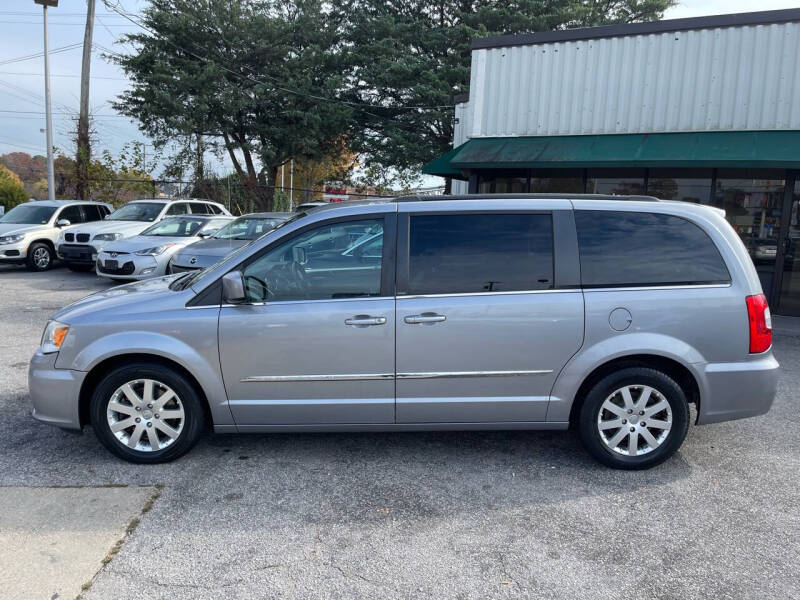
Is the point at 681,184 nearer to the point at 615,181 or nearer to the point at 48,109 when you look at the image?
the point at 615,181

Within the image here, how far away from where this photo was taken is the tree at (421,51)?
25.5 meters

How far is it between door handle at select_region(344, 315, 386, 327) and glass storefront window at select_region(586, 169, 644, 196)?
30.6ft

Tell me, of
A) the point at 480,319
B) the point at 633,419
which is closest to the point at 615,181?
the point at 633,419

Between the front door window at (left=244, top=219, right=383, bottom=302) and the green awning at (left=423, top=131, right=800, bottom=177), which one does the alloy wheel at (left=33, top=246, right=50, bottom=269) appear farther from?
the front door window at (left=244, top=219, right=383, bottom=302)

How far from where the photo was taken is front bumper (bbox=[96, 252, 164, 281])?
11750mm

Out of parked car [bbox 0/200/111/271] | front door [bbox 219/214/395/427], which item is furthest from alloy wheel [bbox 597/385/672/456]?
parked car [bbox 0/200/111/271]

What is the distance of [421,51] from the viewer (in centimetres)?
2742

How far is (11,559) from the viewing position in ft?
10.0

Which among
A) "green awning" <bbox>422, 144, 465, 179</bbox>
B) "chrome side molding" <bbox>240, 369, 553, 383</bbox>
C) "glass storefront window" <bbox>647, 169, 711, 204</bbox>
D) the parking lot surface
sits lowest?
the parking lot surface

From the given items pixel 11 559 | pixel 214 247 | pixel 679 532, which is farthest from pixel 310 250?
pixel 214 247

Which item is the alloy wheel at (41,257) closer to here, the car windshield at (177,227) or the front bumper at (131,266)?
the car windshield at (177,227)

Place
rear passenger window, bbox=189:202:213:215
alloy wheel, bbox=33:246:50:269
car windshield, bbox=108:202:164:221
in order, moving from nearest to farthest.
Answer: alloy wheel, bbox=33:246:50:269, car windshield, bbox=108:202:164:221, rear passenger window, bbox=189:202:213:215

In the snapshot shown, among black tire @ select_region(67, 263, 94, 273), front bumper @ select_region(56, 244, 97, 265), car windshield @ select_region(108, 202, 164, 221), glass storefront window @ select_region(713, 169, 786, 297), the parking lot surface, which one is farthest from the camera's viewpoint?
car windshield @ select_region(108, 202, 164, 221)

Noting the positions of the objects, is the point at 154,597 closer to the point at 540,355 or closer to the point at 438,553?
the point at 438,553
